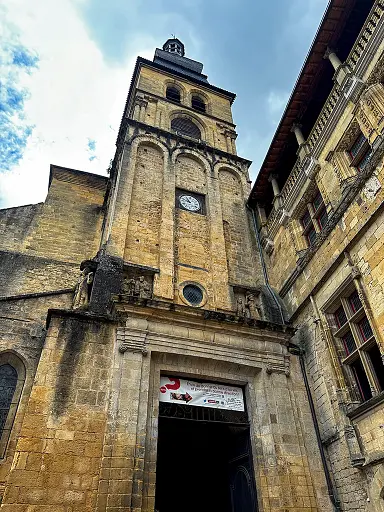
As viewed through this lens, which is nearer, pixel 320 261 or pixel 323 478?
pixel 323 478

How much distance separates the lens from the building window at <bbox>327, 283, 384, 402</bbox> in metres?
7.33

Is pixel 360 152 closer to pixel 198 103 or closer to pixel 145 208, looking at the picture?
pixel 145 208

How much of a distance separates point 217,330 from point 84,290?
Answer: 3.32 metres

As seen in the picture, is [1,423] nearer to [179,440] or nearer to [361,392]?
[179,440]

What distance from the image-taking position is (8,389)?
7902mm

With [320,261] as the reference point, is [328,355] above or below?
below

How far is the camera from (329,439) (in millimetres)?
7848

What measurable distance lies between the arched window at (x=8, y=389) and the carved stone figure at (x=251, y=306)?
5.74 metres

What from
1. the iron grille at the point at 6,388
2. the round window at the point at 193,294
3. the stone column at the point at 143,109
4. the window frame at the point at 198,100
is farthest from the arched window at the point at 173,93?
the iron grille at the point at 6,388

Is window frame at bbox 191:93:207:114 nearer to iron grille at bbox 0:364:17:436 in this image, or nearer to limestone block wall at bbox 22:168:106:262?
limestone block wall at bbox 22:168:106:262

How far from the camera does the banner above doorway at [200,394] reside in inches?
327

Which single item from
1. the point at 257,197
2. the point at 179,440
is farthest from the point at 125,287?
the point at 257,197

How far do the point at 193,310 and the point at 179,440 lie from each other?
5.18 metres

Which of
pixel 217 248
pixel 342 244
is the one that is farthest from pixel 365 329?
pixel 217 248
